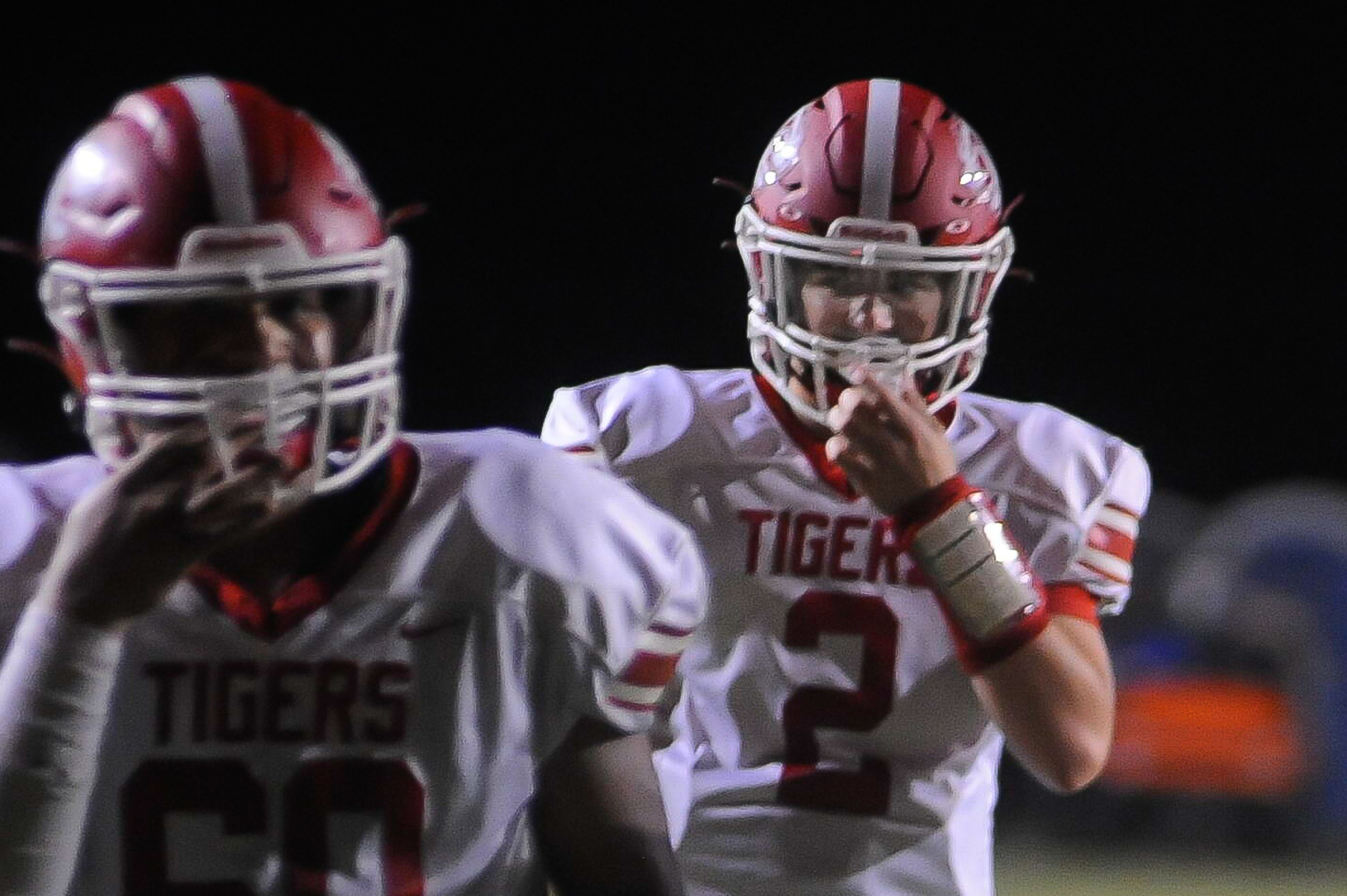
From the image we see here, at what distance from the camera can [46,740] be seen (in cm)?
139

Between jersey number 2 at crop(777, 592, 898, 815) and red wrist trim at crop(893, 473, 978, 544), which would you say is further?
jersey number 2 at crop(777, 592, 898, 815)

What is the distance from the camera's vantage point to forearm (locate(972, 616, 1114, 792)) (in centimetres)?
197

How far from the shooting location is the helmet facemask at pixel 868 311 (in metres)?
2.06

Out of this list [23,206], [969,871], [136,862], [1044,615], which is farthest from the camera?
[23,206]

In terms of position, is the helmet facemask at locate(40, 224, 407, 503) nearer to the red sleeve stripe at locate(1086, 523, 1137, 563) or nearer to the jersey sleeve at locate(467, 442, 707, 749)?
the jersey sleeve at locate(467, 442, 707, 749)

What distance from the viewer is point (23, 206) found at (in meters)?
5.44

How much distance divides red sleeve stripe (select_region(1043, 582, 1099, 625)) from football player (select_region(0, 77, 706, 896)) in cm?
63

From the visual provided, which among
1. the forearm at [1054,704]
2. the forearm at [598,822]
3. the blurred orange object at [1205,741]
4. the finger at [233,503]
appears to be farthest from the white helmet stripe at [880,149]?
the blurred orange object at [1205,741]

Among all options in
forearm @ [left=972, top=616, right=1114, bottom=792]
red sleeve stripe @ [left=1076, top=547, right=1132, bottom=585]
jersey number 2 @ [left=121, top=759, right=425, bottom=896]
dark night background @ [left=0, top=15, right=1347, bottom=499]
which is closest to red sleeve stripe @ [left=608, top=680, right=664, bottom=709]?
jersey number 2 @ [left=121, top=759, right=425, bottom=896]

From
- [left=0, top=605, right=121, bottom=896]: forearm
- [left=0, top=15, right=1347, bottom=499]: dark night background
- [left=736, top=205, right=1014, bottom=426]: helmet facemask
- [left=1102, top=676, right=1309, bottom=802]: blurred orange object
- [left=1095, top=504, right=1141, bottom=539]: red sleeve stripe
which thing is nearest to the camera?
[left=0, top=605, right=121, bottom=896]: forearm

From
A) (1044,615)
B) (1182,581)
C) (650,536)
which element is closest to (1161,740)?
(1182,581)

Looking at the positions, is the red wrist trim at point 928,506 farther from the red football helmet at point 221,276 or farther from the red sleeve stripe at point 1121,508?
the red football helmet at point 221,276

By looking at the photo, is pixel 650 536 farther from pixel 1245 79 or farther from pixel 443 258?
pixel 1245 79

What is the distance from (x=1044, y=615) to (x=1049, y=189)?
4318 millimetres
